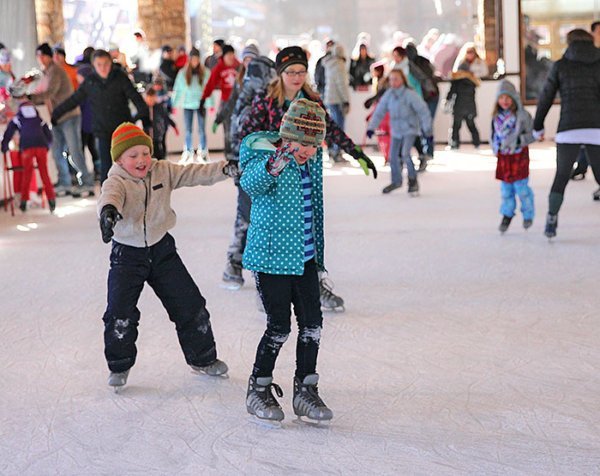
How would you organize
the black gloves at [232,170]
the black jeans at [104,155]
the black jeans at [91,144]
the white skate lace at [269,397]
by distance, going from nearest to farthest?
1. the white skate lace at [269,397]
2. the black gloves at [232,170]
3. the black jeans at [104,155]
4. the black jeans at [91,144]

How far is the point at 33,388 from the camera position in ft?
15.0

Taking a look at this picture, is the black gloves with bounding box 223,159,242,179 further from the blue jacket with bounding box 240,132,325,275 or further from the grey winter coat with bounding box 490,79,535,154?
the grey winter coat with bounding box 490,79,535,154

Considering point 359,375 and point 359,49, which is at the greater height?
point 359,49

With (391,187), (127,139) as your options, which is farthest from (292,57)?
(391,187)

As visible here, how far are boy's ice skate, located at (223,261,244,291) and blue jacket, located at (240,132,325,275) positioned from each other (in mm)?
2606

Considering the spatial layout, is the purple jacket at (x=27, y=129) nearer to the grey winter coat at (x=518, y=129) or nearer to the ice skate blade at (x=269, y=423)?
the grey winter coat at (x=518, y=129)

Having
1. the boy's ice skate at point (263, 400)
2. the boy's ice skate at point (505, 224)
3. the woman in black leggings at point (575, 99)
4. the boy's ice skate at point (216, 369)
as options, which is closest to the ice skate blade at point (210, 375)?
the boy's ice skate at point (216, 369)

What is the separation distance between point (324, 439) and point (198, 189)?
8994mm

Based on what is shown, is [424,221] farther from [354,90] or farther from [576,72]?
[354,90]

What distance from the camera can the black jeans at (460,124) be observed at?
1669 cm

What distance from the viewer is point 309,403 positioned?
3.98m

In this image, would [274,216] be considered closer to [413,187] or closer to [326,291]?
[326,291]

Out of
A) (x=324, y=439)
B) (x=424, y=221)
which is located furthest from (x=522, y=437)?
(x=424, y=221)

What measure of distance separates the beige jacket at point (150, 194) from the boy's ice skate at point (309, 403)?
816 mm
